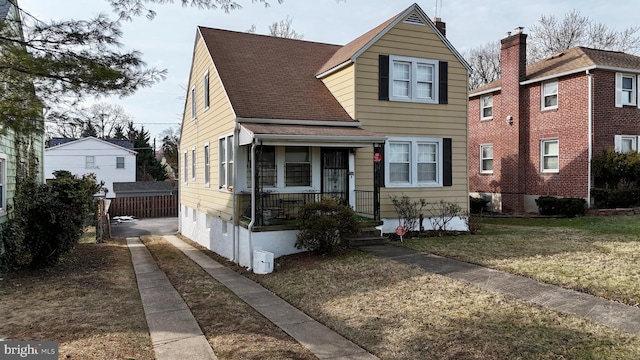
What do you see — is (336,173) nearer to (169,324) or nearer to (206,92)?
(206,92)

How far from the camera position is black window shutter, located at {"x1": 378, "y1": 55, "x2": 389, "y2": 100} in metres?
13.5

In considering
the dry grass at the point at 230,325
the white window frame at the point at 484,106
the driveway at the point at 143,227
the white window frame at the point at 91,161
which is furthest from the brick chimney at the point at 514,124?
the white window frame at the point at 91,161

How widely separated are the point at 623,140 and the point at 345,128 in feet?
44.1

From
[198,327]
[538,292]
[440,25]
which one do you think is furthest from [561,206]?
[198,327]

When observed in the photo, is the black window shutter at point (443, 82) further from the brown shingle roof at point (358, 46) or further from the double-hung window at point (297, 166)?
the double-hung window at point (297, 166)

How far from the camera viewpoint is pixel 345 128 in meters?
13.0

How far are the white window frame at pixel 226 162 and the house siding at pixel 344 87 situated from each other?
11.7ft

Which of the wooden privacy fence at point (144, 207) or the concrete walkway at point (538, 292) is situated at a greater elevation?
the concrete walkway at point (538, 292)

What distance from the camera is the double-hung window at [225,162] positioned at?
517 inches

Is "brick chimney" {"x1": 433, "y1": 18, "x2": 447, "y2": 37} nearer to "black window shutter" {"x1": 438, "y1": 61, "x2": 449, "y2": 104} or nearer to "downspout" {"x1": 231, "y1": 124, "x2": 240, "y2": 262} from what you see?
"black window shutter" {"x1": 438, "y1": 61, "x2": 449, "y2": 104}

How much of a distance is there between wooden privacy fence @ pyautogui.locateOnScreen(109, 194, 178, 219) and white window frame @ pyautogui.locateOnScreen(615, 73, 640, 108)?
30.0 meters

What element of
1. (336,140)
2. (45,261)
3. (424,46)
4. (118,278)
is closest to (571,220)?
(424,46)

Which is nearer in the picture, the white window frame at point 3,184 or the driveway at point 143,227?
the white window frame at point 3,184

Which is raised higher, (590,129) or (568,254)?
(590,129)
